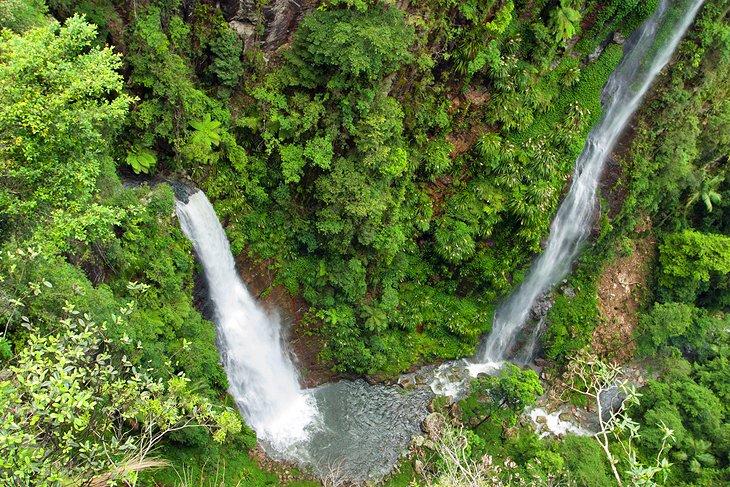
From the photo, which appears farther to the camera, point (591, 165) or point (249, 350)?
point (591, 165)

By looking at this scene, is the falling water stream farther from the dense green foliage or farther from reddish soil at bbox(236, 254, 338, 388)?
the dense green foliage

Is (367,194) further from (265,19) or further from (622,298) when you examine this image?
(622,298)

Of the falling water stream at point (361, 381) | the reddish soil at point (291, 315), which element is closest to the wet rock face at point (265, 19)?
the falling water stream at point (361, 381)

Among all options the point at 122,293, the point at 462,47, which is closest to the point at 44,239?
the point at 122,293

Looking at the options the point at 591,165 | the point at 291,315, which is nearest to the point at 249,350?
the point at 291,315

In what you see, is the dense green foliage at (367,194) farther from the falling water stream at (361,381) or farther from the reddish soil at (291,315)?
the falling water stream at (361,381)

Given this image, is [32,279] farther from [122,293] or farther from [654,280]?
[654,280]
